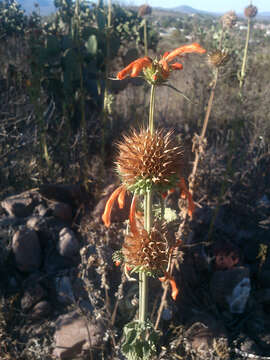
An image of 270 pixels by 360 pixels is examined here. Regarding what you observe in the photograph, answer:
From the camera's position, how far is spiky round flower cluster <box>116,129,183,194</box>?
1.22 m

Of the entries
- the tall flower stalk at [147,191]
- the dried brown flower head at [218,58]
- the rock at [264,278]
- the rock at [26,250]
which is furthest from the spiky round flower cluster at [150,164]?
the rock at [264,278]

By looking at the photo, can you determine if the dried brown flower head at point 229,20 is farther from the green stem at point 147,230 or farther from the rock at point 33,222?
the green stem at point 147,230

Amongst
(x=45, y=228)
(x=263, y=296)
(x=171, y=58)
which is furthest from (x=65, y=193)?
(x=171, y=58)

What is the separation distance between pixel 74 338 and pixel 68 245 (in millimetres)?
997

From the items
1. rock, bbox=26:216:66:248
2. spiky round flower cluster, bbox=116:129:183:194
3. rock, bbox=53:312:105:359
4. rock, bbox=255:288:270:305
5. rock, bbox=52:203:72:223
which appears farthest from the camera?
rock, bbox=52:203:72:223

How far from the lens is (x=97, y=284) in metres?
3.15

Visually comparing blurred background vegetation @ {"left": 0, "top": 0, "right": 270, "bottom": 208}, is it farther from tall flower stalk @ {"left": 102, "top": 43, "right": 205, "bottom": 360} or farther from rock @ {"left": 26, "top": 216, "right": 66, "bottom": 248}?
tall flower stalk @ {"left": 102, "top": 43, "right": 205, "bottom": 360}

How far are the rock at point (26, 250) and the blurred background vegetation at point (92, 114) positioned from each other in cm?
99

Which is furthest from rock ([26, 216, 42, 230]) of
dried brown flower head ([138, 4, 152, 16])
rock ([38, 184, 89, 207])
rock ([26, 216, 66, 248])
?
dried brown flower head ([138, 4, 152, 16])

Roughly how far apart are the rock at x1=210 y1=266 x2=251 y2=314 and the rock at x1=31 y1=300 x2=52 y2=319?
5.40ft

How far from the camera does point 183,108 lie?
6.21 m

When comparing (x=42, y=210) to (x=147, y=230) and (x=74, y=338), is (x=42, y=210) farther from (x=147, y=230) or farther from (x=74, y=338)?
(x=147, y=230)

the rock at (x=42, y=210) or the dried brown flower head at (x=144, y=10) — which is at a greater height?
the dried brown flower head at (x=144, y=10)

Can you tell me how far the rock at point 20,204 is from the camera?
3863mm
